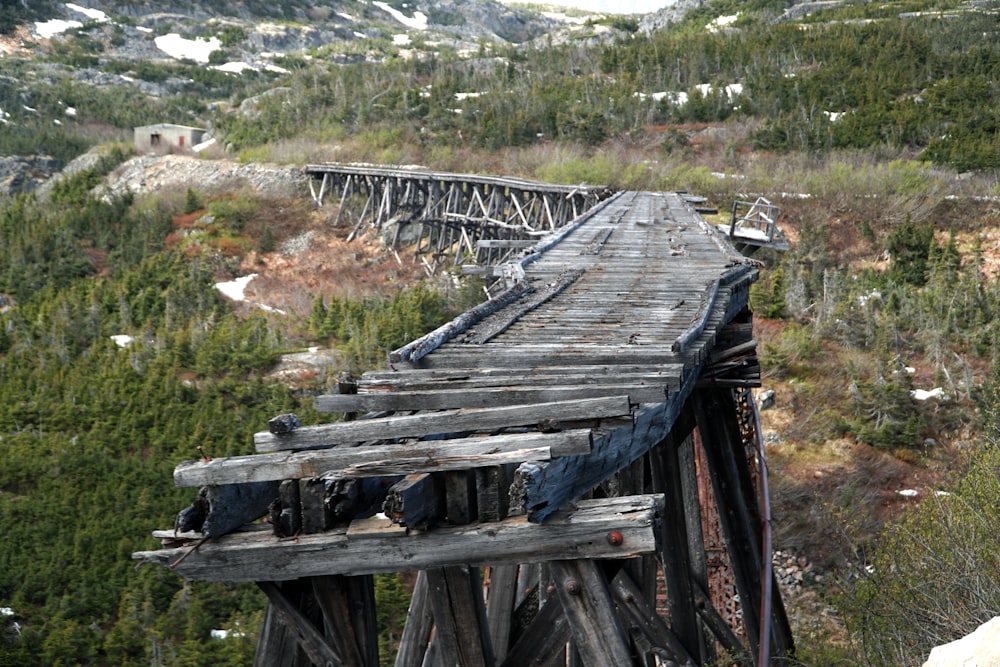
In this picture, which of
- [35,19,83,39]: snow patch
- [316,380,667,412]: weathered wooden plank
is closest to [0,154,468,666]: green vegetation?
[316,380,667,412]: weathered wooden plank

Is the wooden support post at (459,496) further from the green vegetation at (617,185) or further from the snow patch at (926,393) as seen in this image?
the snow patch at (926,393)

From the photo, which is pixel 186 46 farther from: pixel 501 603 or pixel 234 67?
pixel 501 603

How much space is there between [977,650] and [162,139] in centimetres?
3773

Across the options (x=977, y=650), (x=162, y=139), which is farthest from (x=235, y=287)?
(x=977, y=650)

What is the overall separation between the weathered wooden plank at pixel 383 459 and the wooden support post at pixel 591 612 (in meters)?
0.31

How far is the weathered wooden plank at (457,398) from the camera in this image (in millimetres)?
3396

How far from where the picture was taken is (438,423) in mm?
2992

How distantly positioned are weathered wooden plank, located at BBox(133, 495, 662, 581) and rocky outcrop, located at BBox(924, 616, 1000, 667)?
1241mm

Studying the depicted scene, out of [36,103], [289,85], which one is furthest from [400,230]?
[36,103]

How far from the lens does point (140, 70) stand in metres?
67.2

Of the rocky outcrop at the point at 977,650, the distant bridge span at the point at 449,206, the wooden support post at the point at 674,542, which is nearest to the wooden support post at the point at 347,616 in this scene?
the rocky outcrop at the point at 977,650

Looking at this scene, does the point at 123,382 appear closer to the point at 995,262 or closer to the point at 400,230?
the point at 400,230

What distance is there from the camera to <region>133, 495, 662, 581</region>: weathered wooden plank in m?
2.43

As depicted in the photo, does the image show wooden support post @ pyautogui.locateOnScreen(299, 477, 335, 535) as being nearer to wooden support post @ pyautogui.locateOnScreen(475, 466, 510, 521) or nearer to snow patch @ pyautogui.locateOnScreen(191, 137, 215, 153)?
wooden support post @ pyautogui.locateOnScreen(475, 466, 510, 521)
